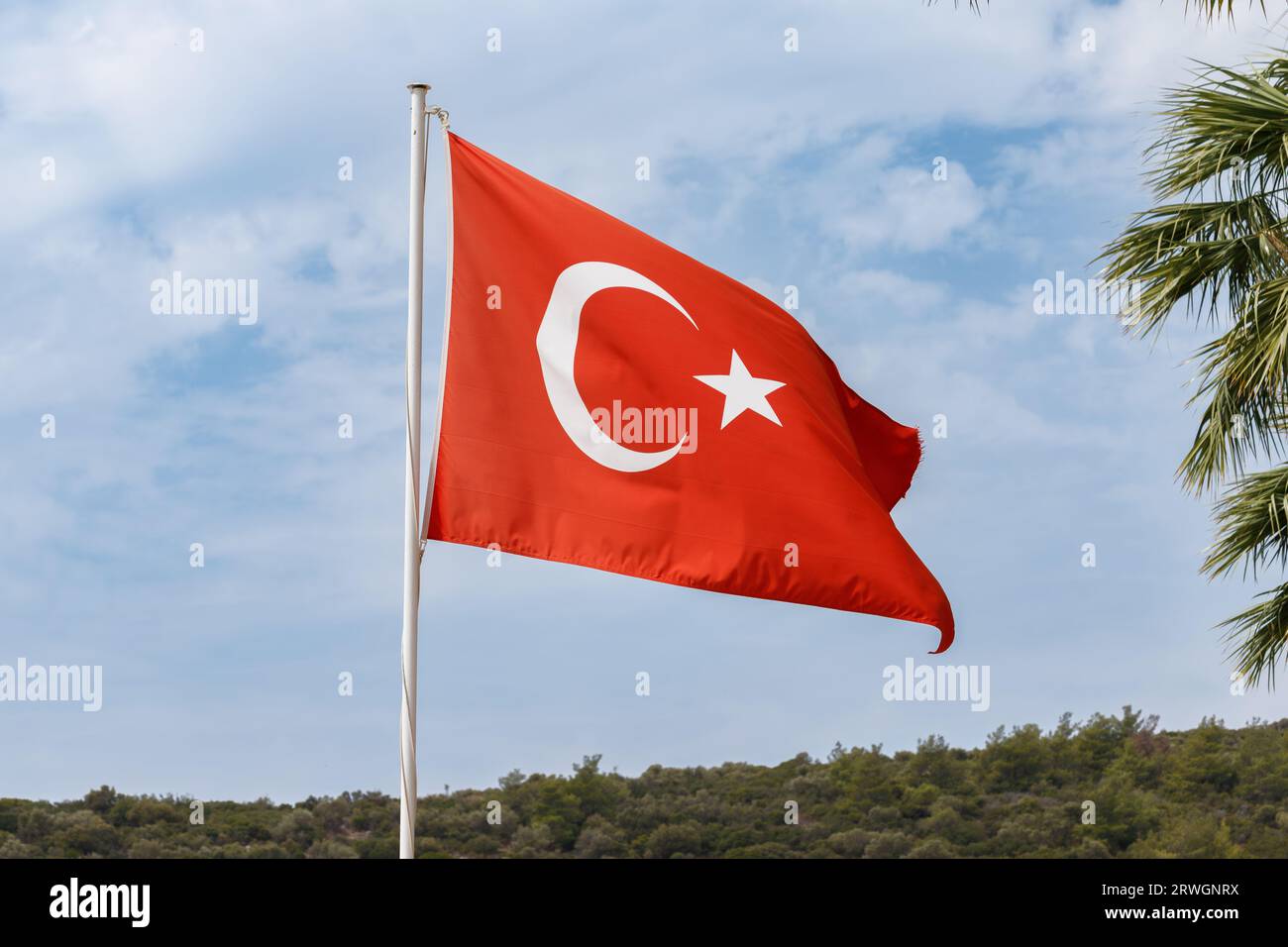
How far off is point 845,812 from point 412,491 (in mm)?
39858

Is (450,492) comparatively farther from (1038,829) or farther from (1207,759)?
(1207,759)

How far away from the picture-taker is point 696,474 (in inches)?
354

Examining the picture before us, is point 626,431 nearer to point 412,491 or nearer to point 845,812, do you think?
point 412,491

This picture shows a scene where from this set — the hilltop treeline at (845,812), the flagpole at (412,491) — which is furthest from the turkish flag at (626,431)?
the hilltop treeline at (845,812)

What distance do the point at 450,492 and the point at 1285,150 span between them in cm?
739

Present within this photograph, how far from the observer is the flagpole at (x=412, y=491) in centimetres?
788

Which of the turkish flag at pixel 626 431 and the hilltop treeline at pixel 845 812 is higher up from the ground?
the turkish flag at pixel 626 431

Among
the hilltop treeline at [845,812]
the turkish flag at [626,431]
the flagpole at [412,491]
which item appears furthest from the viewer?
the hilltop treeline at [845,812]

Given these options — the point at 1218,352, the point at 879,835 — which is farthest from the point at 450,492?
the point at 879,835

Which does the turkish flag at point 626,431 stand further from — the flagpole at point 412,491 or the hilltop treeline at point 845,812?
the hilltop treeline at point 845,812

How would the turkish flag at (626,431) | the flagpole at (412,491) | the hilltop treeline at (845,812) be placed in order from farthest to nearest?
the hilltop treeline at (845,812), the turkish flag at (626,431), the flagpole at (412,491)

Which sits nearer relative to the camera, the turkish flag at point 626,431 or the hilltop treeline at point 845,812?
the turkish flag at point 626,431

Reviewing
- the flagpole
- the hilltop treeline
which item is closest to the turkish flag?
the flagpole

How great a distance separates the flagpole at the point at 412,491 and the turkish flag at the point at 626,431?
170 mm
